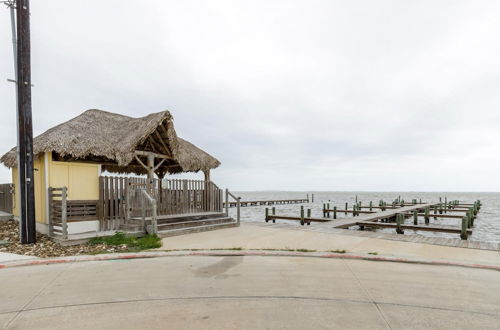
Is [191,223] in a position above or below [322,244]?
above

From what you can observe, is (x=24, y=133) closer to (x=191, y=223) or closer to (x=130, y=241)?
(x=130, y=241)

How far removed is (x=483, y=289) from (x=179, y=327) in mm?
5124

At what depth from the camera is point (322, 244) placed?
28.2 feet

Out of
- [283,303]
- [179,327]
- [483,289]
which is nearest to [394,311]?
[283,303]

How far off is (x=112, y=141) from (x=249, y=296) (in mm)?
9066

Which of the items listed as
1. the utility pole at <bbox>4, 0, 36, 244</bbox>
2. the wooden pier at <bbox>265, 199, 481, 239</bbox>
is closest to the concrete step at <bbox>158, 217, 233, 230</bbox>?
the utility pole at <bbox>4, 0, 36, 244</bbox>

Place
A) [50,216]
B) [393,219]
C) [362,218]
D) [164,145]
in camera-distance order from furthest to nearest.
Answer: [393,219] → [362,218] → [164,145] → [50,216]

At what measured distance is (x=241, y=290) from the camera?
4715 mm

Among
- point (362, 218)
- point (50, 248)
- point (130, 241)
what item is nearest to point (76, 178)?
point (50, 248)

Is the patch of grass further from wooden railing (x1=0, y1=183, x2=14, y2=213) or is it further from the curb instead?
wooden railing (x1=0, y1=183, x2=14, y2=213)

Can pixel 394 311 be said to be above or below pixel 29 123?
below

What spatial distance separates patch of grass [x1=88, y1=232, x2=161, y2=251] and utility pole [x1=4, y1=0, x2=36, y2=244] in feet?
6.65

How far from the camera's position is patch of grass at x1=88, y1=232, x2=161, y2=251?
827 centimetres

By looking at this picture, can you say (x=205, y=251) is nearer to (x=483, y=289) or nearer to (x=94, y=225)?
(x=94, y=225)
